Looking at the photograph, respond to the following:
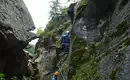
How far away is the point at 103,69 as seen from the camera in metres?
6.46

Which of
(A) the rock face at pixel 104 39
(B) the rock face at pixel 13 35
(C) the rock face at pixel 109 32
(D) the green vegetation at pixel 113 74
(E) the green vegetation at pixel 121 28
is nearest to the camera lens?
(D) the green vegetation at pixel 113 74

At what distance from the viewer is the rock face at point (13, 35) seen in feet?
40.9

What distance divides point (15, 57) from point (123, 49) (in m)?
11.4

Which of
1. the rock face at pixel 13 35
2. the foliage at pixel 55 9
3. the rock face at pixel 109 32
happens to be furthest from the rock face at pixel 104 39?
the foliage at pixel 55 9

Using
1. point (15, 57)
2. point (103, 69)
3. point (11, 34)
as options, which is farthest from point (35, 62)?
point (103, 69)

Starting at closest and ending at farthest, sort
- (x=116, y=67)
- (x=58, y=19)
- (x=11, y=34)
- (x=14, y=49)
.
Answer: (x=116, y=67), (x=11, y=34), (x=14, y=49), (x=58, y=19)

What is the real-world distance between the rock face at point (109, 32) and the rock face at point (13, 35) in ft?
11.8

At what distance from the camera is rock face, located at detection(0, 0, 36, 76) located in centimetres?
1245

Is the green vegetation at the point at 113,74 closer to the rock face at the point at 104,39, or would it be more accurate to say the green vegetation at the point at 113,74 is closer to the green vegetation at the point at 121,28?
the rock face at the point at 104,39

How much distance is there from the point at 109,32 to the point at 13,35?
20.8ft

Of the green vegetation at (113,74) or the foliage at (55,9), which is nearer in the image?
the green vegetation at (113,74)

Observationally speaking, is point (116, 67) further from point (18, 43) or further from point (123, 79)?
point (18, 43)

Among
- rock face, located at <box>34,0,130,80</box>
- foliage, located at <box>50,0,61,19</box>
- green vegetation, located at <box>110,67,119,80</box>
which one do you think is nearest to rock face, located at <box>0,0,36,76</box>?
rock face, located at <box>34,0,130,80</box>

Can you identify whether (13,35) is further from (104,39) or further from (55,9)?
(55,9)
